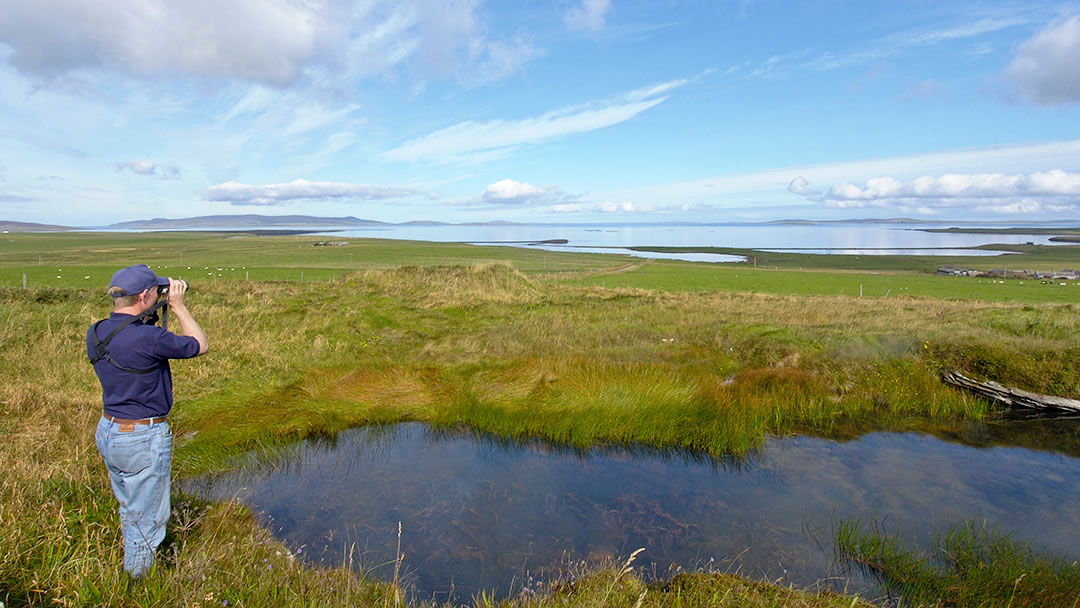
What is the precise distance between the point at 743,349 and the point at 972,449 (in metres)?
5.89

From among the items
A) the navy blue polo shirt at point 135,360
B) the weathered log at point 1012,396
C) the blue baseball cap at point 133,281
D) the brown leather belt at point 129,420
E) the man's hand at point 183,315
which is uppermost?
the blue baseball cap at point 133,281

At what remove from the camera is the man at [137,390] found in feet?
15.4

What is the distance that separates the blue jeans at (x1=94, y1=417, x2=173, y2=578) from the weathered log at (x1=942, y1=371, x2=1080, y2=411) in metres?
15.0

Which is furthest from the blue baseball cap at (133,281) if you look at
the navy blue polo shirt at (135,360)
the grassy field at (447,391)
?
→ the grassy field at (447,391)

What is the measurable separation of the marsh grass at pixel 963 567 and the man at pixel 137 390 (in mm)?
7302

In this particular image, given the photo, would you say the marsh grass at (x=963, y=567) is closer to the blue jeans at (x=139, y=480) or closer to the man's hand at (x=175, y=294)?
the blue jeans at (x=139, y=480)

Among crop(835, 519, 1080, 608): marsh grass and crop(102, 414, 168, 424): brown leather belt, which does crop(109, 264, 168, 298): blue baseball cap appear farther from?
crop(835, 519, 1080, 608): marsh grass

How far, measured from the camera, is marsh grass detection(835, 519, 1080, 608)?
6086 mm

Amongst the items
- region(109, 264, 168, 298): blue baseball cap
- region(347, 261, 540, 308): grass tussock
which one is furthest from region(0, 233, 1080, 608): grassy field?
region(109, 264, 168, 298): blue baseball cap

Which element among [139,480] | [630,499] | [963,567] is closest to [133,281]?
[139,480]

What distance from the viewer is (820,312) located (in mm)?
22531

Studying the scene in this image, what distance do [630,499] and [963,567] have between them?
4023 mm

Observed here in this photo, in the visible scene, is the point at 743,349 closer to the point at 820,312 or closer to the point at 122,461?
the point at 820,312

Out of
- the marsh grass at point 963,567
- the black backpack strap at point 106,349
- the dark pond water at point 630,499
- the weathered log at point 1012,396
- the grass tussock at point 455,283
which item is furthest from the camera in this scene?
the grass tussock at point 455,283
